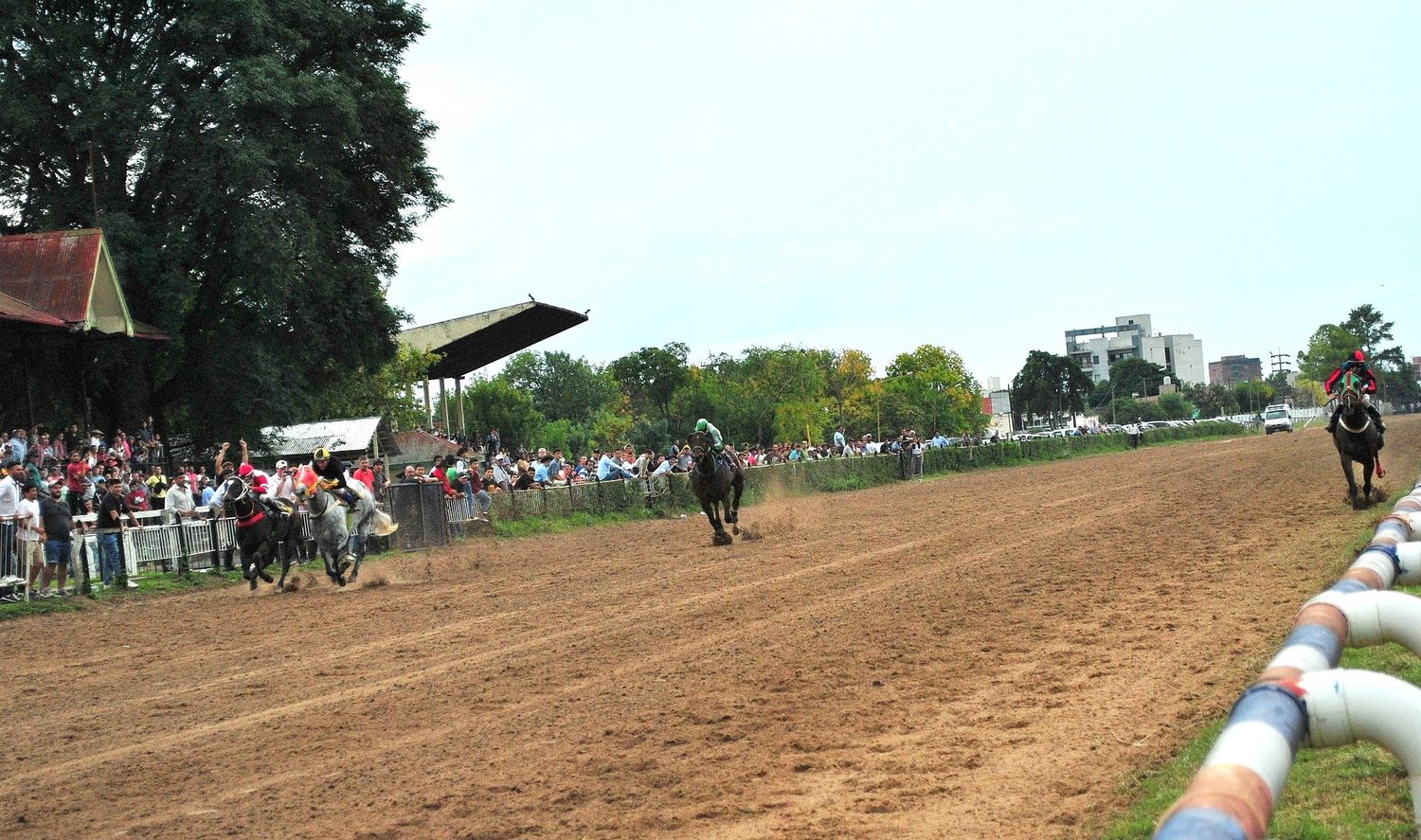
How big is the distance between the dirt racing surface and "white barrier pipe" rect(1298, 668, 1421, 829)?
2790 millimetres

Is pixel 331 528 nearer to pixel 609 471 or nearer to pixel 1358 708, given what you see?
pixel 609 471

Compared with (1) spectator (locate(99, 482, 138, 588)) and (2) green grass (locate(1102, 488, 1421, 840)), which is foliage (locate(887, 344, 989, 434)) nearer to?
(1) spectator (locate(99, 482, 138, 588))

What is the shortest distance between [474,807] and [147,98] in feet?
96.5

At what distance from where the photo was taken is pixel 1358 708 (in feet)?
8.24

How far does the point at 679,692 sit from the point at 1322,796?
13.9 feet

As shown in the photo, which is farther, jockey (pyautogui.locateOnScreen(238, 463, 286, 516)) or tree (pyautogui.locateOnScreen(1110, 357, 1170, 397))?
tree (pyautogui.locateOnScreen(1110, 357, 1170, 397))

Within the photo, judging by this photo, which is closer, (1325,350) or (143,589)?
(143,589)

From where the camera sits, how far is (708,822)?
5566mm

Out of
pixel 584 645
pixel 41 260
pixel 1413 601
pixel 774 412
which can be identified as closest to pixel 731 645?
pixel 584 645

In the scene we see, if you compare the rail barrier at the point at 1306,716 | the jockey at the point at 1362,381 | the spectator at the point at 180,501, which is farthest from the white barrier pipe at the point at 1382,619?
the spectator at the point at 180,501

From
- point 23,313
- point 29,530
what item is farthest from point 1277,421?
point 29,530

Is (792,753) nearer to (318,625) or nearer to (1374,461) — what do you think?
(318,625)

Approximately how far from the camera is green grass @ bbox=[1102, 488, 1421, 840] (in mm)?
4621

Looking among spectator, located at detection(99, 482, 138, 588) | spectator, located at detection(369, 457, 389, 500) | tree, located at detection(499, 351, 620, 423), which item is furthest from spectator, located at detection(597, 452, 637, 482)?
tree, located at detection(499, 351, 620, 423)
